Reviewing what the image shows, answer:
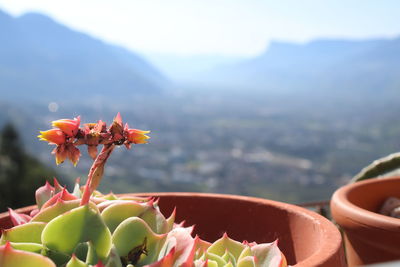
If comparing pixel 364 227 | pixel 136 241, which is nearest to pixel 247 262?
pixel 136 241

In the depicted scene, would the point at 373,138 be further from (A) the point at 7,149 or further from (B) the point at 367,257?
(B) the point at 367,257


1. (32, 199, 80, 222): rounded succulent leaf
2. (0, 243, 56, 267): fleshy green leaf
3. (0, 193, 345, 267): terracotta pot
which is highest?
(0, 243, 56, 267): fleshy green leaf

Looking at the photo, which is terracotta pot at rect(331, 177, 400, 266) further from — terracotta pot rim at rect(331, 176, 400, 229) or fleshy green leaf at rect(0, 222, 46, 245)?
fleshy green leaf at rect(0, 222, 46, 245)

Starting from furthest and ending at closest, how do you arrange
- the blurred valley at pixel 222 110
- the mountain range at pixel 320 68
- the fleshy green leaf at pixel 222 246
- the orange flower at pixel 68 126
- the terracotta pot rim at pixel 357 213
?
the mountain range at pixel 320 68, the blurred valley at pixel 222 110, the terracotta pot rim at pixel 357 213, the fleshy green leaf at pixel 222 246, the orange flower at pixel 68 126

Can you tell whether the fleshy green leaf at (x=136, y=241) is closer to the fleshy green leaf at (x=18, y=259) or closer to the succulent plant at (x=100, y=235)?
the succulent plant at (x=100, y=235)

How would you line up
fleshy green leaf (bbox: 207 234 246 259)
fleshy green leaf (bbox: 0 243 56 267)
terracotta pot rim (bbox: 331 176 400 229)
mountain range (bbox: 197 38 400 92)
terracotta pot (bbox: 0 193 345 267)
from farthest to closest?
mountain range (bbox: 197 38 400 92) → terracotta pot rim (bbox: 331 176 400 229) → terracotta pot (bbox: 0 193 345 267) → fleshy green leaf (bbox: 207 234 246 259) → fleshy green leaf (bbox: 0 243 56 267)

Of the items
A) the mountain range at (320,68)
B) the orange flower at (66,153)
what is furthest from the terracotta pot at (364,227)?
the mountain range at (320,68)

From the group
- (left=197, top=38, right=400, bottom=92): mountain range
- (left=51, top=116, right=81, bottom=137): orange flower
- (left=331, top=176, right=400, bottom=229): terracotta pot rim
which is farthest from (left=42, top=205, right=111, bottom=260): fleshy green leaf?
(left=197, top=38, right=400, bottom=92): mountain range

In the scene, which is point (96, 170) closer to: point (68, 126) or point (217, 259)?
point (68, 126)
